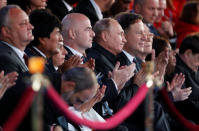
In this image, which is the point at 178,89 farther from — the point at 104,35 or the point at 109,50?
the point at 104,35

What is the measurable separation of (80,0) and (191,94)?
6.40ft

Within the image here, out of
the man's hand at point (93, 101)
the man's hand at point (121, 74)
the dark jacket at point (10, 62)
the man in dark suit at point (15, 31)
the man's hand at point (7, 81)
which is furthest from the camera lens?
the man's hand at point (121, 74)

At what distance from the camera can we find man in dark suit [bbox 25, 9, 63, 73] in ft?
22.0

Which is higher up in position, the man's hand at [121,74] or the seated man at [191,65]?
the man's hand at [121,74]

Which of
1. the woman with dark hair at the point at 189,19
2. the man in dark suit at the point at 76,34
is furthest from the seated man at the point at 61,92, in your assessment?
the woman with dark hair at the point at 189,19

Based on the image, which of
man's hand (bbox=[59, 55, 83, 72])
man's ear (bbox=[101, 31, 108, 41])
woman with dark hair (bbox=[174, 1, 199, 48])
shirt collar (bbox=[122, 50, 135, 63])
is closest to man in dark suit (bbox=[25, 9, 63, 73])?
man's hand (bbox=[59, 55, 83, 72])

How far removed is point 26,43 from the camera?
6.41 meters

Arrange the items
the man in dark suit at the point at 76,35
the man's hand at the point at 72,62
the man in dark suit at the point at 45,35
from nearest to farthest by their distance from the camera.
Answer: the man's hand at the point at 72,62 < the man in dark suit at the point at 45,35 < the man in dark suit at the point at 76,35

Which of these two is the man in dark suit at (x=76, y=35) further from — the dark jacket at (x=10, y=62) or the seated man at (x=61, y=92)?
the seated man at (x=61, y=92)

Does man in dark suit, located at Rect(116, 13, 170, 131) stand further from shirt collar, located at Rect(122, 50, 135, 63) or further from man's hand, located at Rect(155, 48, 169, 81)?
man's hand, located at Rect(155, 48, 169, 81)

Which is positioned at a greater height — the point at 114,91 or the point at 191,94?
the point at 114,91

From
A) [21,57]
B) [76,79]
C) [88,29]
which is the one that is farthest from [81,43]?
[76,79]

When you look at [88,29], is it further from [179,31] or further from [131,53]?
[179,31]

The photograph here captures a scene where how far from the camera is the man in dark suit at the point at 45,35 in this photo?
671 centimetres
